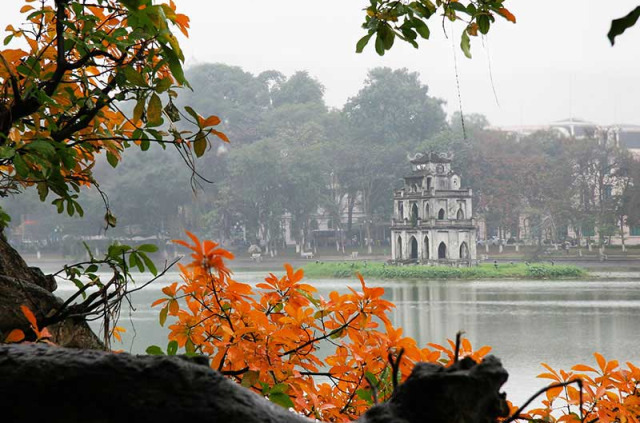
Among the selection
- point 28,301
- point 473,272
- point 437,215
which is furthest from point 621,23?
point 437,215

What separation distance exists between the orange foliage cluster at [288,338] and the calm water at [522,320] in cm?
637

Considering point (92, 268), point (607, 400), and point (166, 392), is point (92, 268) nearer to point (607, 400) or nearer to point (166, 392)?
point (607, 400)

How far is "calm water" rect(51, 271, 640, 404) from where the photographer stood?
11.5m

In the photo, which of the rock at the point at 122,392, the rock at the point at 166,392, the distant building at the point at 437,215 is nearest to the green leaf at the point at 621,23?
the rock at the point at 166,392

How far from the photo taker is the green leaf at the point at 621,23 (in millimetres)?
655

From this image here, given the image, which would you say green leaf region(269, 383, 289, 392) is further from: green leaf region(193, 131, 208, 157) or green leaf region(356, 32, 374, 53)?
green leaf region(356, 32, 374, 53)

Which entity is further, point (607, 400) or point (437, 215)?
point (437, 215)

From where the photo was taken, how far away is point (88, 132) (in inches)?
66.4

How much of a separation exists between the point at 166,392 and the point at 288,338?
0.82 m

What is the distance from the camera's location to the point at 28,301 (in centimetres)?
145

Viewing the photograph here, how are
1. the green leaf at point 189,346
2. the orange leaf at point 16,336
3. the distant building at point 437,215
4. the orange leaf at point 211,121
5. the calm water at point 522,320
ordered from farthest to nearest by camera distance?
the distant building at point 437,215 → the calm water at point 522,320 → the green leaf at point 189,346 → the orange leaf at point 211,121 → the orange leaf at point 16,336

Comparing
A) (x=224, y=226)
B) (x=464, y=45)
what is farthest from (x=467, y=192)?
(x=464, y=45)

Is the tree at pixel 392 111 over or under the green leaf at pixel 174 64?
over

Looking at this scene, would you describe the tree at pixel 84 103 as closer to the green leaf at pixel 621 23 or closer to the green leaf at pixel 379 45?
the green leaf at pixel 379 45
